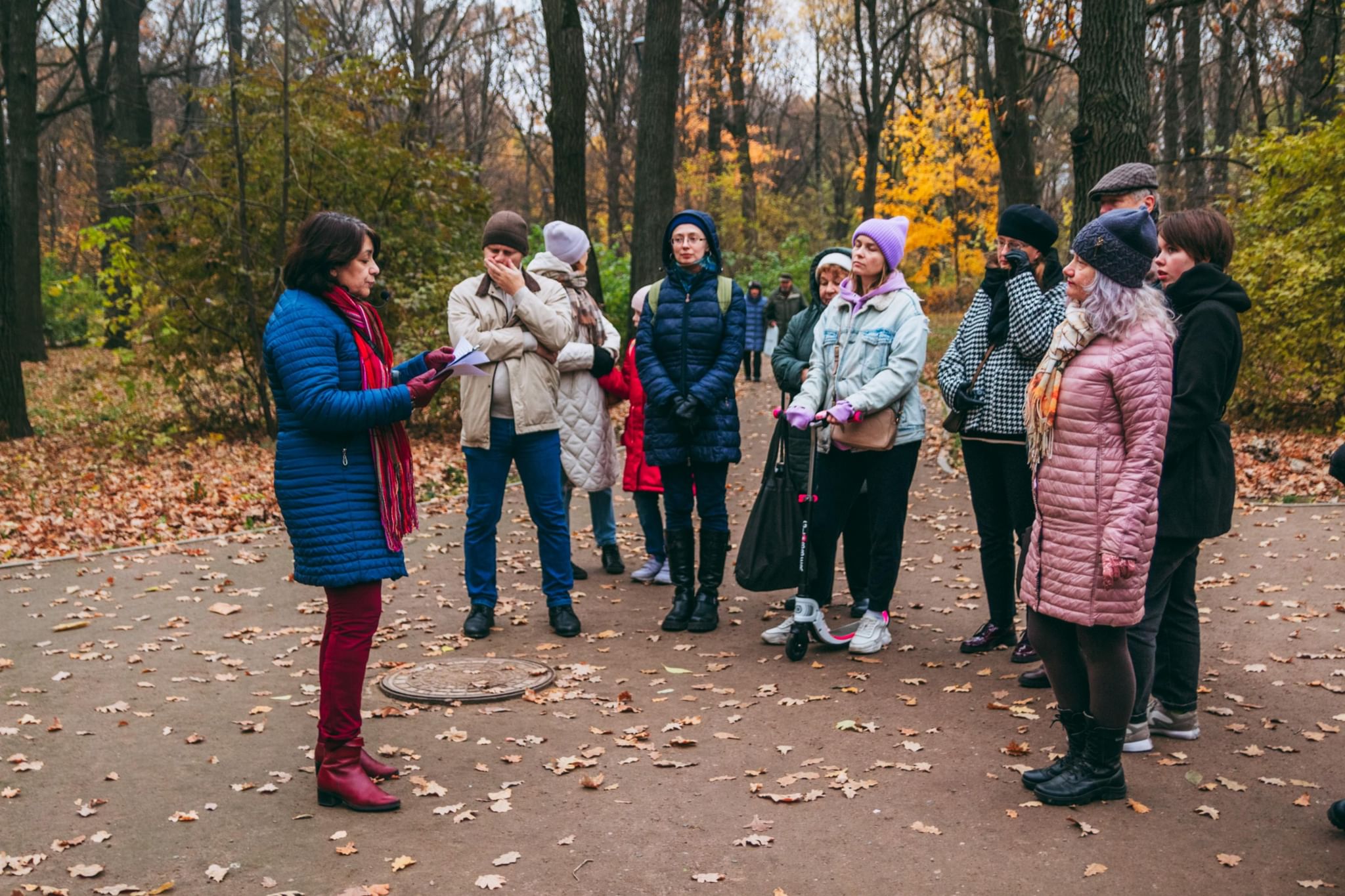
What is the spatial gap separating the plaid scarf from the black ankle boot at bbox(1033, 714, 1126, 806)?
1039 millimetres

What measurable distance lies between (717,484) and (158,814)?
3559 mm

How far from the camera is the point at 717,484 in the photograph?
22.9 ft

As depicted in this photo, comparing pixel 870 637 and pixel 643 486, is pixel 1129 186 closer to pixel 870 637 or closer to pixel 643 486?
pixel 870 637

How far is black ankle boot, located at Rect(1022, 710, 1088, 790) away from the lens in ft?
14.5

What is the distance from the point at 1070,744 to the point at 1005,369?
2.12m

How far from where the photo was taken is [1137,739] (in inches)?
193

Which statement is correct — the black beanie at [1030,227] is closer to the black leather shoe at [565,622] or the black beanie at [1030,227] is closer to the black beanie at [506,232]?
the black beanie at [506,232]

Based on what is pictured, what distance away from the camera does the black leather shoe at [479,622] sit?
6996 mm

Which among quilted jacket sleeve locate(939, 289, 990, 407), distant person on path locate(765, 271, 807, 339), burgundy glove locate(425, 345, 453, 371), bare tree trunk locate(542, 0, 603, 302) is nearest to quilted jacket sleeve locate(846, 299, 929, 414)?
quilted jacket sleeve locate(939, 289, 990, 407)

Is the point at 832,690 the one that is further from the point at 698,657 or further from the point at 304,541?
the point at 304,541

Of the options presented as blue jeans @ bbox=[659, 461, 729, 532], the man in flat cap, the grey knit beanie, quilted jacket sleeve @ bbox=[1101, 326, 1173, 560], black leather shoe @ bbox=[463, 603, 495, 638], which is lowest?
black leather shoe @ bbox=[463, 603, 495, 638]

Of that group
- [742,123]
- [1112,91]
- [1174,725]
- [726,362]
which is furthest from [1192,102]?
[1174,725]

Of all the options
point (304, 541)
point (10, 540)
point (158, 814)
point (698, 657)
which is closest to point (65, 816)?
point (158, 814)

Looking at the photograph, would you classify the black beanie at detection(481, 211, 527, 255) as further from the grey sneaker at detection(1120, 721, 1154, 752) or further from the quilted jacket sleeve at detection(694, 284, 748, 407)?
the grey sneaker at detection(1120, 721, 1154, 752)
